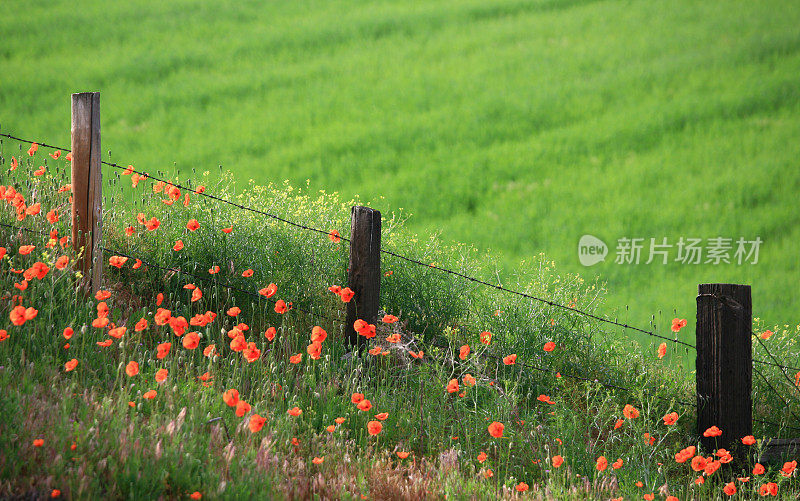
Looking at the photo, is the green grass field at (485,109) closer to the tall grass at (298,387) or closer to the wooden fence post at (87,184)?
the tall grass at (298,387)

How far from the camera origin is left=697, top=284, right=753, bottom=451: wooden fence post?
380cm

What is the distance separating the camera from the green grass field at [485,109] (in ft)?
27.0

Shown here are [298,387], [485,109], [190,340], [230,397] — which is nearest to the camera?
[230,397]

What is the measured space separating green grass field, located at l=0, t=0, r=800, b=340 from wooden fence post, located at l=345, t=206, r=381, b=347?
10.0 ft

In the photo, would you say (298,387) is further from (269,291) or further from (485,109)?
(485,109)

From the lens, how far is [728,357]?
3.82m

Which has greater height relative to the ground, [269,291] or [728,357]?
[269,291]

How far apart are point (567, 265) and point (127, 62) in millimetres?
10285

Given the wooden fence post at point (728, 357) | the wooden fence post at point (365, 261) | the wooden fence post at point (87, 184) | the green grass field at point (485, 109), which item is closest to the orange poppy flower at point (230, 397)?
the wooden fence post at point (365, 261)

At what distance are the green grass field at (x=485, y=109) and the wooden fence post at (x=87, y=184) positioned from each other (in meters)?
3.92

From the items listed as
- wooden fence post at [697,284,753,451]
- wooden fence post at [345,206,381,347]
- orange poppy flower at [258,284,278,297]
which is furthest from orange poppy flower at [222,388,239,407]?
wooden fence post at [697,284,753,451]

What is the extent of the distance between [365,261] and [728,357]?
2.17 metres

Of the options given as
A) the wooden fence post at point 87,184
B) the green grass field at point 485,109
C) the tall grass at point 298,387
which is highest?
the green grass field at point 485,109

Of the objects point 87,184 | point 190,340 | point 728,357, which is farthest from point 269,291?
point 728,357
